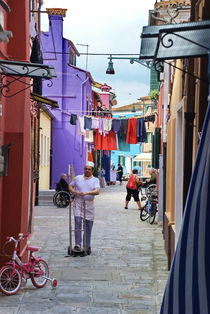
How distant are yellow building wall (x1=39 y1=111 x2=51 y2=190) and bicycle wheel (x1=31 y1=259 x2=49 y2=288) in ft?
63.0

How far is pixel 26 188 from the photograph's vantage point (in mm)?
9500

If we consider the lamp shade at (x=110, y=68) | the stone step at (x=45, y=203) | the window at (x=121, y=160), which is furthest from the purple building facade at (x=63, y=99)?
the window at (x=121, y=160)

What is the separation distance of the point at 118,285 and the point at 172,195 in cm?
245

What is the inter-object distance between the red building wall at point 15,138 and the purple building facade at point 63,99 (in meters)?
25.1

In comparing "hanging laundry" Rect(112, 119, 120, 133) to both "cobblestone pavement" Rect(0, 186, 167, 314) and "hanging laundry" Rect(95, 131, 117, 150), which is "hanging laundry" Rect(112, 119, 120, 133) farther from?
"cobblestone pavement" Rect(0, 186, 167, 314)

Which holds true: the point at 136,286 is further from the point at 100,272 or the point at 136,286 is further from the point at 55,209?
the point at 55,209

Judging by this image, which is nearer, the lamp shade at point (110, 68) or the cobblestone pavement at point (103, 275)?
the cobblestone pavement at point (103, 275)

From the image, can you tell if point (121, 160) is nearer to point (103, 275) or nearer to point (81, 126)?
point (81, 126)

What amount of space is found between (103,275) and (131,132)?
26999mm

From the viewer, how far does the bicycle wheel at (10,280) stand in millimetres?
8078

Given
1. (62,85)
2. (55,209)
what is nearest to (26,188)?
(55,209)

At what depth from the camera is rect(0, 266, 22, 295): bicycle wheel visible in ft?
26.5

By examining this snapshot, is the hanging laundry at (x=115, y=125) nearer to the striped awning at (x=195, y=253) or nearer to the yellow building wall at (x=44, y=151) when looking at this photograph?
the yellow building wall at (x=44, y=151)

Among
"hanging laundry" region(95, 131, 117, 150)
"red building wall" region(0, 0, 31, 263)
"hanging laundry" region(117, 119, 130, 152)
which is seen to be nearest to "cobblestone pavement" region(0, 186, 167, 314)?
"red building wall" region(0, 0, 31, 263)
